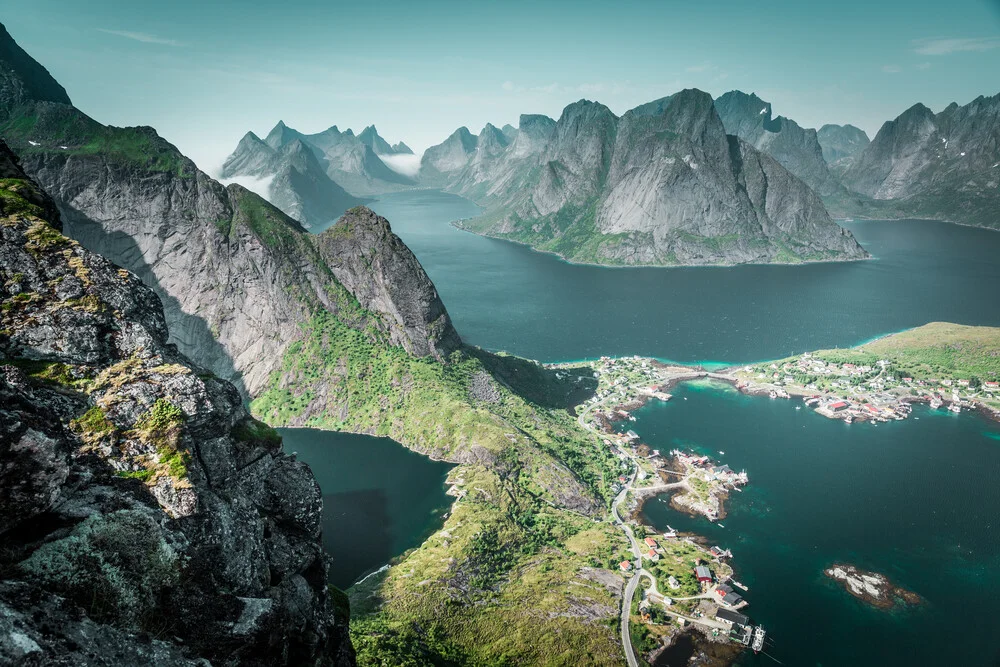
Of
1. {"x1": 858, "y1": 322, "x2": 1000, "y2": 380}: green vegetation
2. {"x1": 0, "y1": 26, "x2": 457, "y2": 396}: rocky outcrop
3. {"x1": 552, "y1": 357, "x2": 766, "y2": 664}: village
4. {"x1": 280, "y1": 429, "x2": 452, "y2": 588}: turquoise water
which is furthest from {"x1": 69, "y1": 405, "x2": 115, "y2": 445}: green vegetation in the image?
{"x1": 858, "y1": 322, "x2": 1000, "y2": 380}: green vegetation

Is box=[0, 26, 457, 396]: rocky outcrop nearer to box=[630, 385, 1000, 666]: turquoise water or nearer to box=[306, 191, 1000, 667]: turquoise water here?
box=[306, 191, 1000, 667]: turquoise water

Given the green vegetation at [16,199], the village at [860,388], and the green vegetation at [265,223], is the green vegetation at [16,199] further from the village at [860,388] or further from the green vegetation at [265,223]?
the village at [860,388]

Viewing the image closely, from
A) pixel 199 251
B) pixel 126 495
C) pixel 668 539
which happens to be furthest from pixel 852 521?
pixel 199 251

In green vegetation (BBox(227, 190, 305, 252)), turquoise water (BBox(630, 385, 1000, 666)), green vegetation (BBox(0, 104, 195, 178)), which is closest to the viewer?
turquoise water (BBox(630, 385, 1000, 666))

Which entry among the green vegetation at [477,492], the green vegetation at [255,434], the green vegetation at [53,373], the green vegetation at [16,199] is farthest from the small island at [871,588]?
the green vegetation at [16,199]

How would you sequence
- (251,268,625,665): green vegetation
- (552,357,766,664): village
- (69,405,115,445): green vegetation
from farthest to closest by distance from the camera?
(552,357,766,664): village, (251,268,625,665): green vegetation, (69,405,115,445): green vegetation

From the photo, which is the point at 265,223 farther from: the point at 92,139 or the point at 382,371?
the point at 382,371
